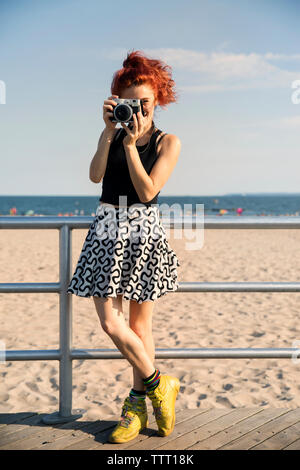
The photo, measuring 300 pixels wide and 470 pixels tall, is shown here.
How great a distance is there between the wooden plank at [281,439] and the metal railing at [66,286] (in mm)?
338

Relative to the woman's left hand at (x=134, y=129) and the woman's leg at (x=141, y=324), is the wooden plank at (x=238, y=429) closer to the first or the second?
the woman's leg at (x=141, y=324)

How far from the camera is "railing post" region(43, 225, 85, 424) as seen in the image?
232 centimetres

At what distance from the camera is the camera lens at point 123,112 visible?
1.93m

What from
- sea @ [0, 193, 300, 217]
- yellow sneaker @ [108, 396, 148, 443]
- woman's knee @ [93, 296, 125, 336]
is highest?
sea @ [0, 193, 300, 217]

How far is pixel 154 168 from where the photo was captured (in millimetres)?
2010

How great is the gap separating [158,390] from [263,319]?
3.88 metres

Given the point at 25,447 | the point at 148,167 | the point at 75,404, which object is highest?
the point at 148,167

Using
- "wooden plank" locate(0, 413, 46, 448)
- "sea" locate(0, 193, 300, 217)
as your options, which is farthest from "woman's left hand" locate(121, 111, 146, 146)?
"sea" locate(0, 193, 300, 217)

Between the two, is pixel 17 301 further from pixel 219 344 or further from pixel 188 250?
pixel 188 250

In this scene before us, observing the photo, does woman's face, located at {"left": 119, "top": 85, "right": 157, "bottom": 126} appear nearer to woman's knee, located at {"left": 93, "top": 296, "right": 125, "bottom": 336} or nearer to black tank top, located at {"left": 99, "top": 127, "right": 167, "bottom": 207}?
black tank top, located at {"left": 99, "top": 127, "right": 167, "bottom": 207}

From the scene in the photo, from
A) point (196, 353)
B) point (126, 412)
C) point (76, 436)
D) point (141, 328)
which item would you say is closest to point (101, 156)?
point (141, 328)

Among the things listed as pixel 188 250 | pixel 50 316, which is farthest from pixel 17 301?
pixel 188 250

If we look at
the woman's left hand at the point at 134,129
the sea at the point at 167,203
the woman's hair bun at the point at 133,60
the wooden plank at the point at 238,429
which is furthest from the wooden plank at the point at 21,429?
the sea at the point at 167,203

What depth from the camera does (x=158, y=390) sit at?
218cm
